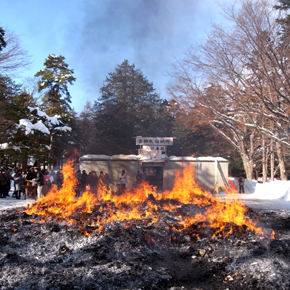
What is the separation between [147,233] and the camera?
7.20 metres

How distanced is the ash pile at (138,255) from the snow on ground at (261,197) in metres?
4.26

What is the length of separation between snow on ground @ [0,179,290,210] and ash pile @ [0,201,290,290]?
4260 mm

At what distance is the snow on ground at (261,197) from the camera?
13.0 meters

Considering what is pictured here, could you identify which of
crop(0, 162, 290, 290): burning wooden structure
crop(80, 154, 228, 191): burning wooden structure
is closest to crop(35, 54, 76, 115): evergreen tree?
crop(80, 154, 228, 191): burning wooden structure

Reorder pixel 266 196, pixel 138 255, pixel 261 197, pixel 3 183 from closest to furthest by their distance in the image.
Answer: pixel 138 255
pixel 3 183
pixel 261 197
pixel 266 196

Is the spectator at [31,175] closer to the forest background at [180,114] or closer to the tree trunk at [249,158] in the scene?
the forest background at [180,114]

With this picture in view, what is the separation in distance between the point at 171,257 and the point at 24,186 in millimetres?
10503

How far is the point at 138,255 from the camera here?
6.12 m

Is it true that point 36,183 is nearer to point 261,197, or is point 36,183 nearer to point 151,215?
point 151,215

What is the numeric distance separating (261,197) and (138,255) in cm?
1294

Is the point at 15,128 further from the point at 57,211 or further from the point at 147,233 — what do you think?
the point at 147,233

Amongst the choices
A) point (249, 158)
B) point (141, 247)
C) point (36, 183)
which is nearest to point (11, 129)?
point (36, 183)

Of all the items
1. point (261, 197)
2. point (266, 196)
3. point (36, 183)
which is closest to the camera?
point (36, 183)

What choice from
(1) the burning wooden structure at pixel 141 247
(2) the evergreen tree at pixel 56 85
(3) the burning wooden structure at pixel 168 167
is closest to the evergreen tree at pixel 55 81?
(2) the evergreen tree at pixel 56 85
